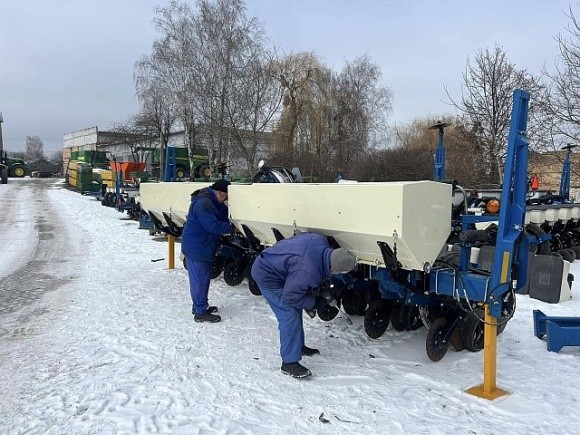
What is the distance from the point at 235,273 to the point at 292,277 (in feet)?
10.0

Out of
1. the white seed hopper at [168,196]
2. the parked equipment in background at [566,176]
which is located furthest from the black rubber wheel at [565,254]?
the white seed hopper at [168,196]

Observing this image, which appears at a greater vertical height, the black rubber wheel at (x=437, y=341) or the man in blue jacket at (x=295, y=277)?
the man in blue jacket at (x=295, y=277)

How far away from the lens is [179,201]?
671cm

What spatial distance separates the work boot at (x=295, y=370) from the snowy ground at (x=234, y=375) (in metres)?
0.05

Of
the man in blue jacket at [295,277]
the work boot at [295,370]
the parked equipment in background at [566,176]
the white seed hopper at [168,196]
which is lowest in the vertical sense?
the work boot at [295,370]

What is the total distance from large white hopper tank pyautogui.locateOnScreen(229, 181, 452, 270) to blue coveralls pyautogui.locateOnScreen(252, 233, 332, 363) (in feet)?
1.11

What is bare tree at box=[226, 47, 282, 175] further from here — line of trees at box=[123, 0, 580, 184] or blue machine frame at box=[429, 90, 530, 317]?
blue machine frame at box=[429, 90, 530, 317]

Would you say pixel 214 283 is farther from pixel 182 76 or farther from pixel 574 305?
pixel 182 76

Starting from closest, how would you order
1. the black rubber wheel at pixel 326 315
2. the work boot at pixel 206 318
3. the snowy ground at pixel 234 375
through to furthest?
the snowy ground at pixel 234 375 → the black rubber wheel at pixel 326 315 → the work boot at pixel 206 318

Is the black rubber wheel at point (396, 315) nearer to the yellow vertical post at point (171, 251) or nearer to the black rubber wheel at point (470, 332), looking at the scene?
the black rubber wheel at point (470, 332)

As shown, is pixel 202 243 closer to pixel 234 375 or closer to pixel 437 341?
pixel 234 375

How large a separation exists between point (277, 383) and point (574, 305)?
4248 millimetres

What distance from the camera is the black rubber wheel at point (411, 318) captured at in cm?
455

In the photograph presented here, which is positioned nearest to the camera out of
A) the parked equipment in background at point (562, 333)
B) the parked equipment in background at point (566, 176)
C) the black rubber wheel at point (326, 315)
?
the parked equipment in background at point (562, 333)
